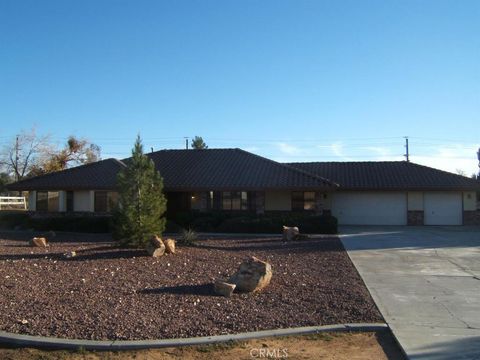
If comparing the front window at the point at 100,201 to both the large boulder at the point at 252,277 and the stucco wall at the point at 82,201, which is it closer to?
the stucco wall at the point at 82,201

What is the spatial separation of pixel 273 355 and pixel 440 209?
2957 centimetres

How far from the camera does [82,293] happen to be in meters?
9.63

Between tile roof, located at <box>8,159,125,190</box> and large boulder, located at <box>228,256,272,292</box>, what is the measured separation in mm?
21631

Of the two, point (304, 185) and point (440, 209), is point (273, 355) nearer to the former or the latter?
point (304, 185)

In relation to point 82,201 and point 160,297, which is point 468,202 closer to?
point 82,201

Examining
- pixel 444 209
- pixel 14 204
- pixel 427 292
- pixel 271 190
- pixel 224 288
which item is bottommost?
pixel 427 292

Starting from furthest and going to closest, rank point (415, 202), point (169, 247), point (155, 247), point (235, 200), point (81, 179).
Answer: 1. point (415, 202)
2. point (81, 179)
3. point (235, 200)
4. point (169, 247)
5. point (155, 247)

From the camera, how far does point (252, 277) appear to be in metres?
9.84

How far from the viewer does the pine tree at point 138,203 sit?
16547 millimetres

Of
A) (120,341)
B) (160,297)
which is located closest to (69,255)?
(160,297)

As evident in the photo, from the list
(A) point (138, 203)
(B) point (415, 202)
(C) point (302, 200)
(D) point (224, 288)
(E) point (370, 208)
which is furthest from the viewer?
(E) point (370, 208)

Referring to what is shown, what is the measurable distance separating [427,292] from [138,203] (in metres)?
9.69

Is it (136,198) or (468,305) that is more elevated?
(136,198)

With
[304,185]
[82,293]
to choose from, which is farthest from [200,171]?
[82,293]
